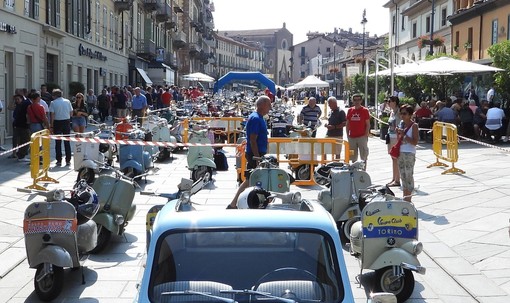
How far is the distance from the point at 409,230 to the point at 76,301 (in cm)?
310

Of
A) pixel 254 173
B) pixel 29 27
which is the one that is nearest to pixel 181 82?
pixel 29 27

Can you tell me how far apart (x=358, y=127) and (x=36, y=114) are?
22.2 feet

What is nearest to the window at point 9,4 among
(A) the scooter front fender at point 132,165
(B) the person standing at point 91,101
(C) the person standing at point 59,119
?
(C) the person standing at point 59,119

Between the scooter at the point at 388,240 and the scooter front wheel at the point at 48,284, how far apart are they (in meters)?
2.77

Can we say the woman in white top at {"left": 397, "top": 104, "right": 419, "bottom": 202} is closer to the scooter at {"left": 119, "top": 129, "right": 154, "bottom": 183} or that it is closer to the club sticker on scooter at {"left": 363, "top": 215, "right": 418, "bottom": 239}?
the club sticker on scooter at {"left": 363, "top": 215, "right": 418, "bottom": 239}

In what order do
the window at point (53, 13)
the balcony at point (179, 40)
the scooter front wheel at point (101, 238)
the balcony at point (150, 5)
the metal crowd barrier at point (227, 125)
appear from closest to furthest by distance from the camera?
1. the scooter front wheel at point (101, 238)
2. the metal crowd barrier at point (227, 125)
3. the window at point (53, 13)
4. the balcony at point (150, 5)
5. the balcony at point (179, 40)

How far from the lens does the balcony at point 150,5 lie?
165ft

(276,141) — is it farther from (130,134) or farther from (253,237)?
(253,237)

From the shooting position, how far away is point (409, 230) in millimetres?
6988

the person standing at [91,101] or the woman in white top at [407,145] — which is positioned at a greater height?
the person standing at [91,101]

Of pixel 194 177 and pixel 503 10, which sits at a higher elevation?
pixel 503 10

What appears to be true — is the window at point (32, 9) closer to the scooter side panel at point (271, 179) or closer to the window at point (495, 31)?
the scooter side panel at point (271, 179)

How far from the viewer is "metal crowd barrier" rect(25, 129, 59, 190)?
12914mm

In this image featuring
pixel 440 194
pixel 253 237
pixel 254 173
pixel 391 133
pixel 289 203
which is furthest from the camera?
pixel 391 133
